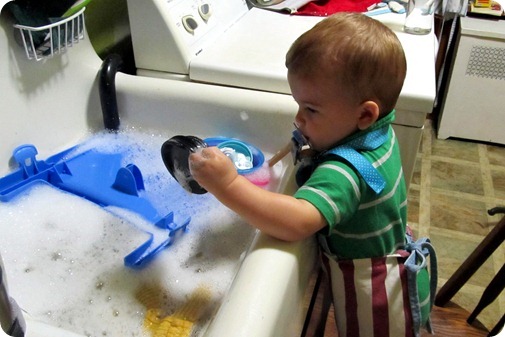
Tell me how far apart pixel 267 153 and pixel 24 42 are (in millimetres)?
448

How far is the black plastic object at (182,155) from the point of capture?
27.0 inches

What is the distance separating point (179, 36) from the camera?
95cm

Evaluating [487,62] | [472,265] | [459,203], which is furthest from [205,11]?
[487,62]

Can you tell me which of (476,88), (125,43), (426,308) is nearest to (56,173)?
(125,43)

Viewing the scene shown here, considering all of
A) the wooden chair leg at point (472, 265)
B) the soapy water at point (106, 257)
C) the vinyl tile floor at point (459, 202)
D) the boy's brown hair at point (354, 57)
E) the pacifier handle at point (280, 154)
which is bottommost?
the vinyl tile floor at point (459, 202)

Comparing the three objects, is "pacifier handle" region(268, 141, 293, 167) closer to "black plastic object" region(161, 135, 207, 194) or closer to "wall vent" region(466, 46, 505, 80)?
"black plastic object" region(161, 135, 207, 194)

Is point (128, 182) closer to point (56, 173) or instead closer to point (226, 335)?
point (56, 173)

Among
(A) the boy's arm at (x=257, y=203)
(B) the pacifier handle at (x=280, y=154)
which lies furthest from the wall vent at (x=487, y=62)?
(A) the boy's arm at (x=257, y=203)

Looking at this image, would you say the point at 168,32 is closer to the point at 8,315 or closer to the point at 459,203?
the point at 8,315

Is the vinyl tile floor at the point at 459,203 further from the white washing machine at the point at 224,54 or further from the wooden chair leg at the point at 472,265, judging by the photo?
the white washing machine at the point at 224,54

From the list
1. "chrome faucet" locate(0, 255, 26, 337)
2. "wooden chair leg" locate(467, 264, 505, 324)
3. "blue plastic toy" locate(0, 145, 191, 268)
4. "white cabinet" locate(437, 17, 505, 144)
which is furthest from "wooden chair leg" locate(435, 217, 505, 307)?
"white cabinet" locate(437, 17, 505, 144)

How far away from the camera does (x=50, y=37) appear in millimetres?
786

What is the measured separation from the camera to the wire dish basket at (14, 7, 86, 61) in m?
0.77

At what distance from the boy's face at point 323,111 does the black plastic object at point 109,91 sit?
1.45 feet
